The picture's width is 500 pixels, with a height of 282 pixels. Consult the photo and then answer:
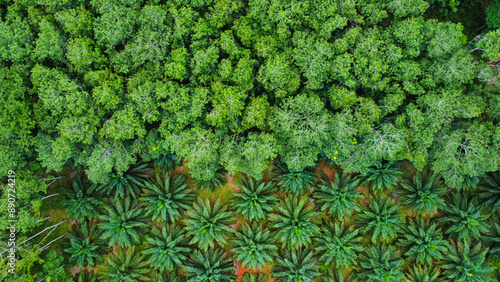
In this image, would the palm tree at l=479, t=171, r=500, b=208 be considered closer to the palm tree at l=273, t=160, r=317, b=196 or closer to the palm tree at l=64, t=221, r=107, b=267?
the palm tree at l=273, t=160, r=317, b=196

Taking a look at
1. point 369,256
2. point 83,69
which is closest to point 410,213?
point 369,256

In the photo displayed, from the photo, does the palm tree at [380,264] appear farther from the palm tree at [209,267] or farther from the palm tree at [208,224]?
the palm tree at [208,224]

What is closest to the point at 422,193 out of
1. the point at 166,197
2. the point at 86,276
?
the point at 166,197

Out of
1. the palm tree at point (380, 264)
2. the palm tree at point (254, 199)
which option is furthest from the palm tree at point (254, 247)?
the palm tree at point (380, 264)

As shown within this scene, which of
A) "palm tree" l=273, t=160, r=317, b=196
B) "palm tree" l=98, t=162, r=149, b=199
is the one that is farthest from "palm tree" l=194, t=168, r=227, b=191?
"palm tree" l=98, t=162, r=149, b=199

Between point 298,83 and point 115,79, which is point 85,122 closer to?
point 115,79
